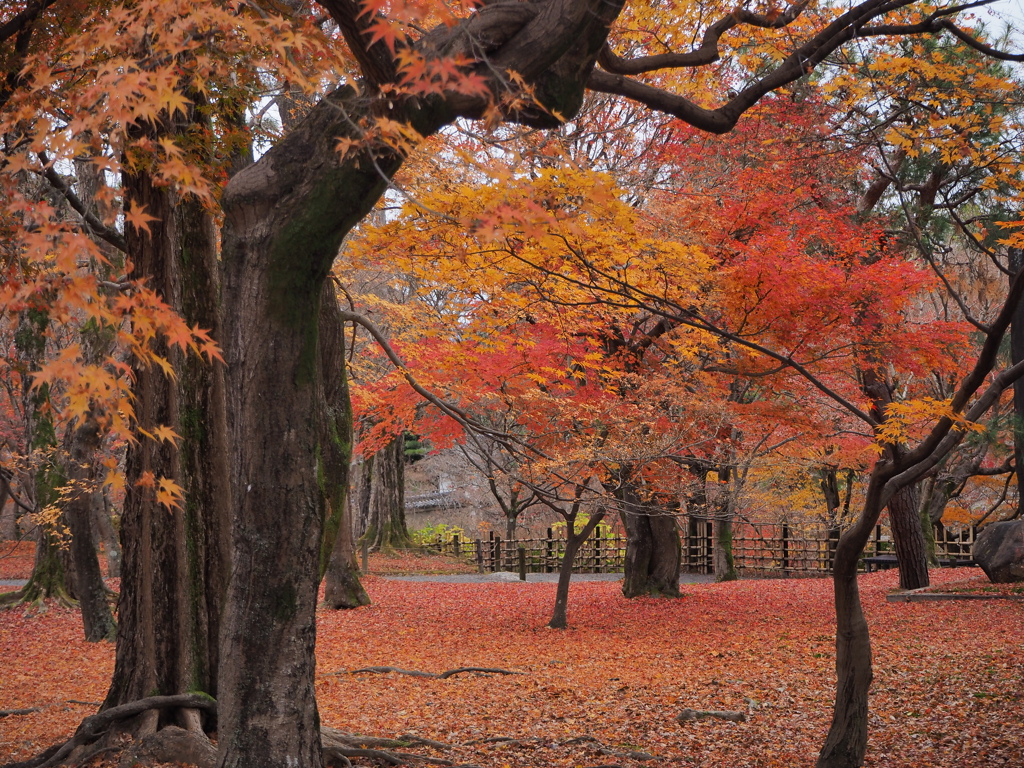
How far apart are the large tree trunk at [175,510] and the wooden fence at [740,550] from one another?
16.7 metres

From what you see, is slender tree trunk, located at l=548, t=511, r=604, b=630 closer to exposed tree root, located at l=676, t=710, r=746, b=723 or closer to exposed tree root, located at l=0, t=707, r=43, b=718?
exposed tree root, located at l=676, t=710, r=746, b=723

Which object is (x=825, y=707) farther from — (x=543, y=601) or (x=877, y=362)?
(x=543, y=601)

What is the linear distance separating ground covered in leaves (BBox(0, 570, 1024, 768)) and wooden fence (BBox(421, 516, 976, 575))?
350 inches

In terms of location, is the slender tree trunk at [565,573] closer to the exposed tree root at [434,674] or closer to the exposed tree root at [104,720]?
the exposed tree root at [434,674]

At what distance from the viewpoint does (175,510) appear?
5.48 meters

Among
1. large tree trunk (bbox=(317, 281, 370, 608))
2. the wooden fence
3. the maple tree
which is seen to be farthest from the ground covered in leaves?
the wooden fence

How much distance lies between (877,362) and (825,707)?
6.65m

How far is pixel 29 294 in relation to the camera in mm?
2883

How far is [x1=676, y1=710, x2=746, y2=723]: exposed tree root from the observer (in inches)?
261

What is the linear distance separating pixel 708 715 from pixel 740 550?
20058mm

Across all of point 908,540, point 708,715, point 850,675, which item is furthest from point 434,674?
point 908,540

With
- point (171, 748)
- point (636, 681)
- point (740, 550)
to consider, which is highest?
point (171, 748)

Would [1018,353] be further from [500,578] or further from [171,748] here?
[171,748]

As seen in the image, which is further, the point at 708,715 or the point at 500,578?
the point at 500,578
